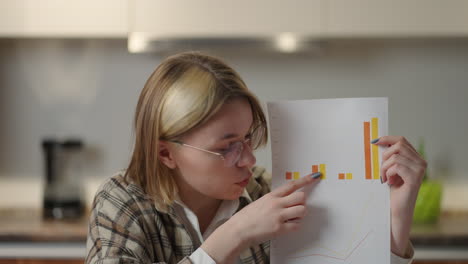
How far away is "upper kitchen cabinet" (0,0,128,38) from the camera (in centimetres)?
236

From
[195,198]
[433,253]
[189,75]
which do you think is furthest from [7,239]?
[433,253]

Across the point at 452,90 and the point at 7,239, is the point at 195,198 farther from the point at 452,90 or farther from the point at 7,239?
the point at 452,90

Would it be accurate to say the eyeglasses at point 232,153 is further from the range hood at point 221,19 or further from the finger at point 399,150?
the range hood at point 221,19

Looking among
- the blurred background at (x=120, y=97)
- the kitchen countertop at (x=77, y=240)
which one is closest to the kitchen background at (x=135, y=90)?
the blurred background at (x=120, y=97)

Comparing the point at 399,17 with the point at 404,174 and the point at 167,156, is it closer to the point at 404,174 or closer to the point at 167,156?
the point at 404,174

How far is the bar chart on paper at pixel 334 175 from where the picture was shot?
1.13 m

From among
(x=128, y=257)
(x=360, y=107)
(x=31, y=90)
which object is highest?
(x=31, y=90)

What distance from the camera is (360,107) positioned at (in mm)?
1118

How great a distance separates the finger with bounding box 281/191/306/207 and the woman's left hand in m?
0.16

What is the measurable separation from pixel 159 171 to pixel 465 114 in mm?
1953

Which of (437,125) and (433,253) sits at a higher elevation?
(437,125)

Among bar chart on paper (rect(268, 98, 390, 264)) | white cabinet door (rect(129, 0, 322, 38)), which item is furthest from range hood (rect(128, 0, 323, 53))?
bar chart on paper (rect(268, 98, 390, 264))

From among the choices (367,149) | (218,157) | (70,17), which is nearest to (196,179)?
(218,157)

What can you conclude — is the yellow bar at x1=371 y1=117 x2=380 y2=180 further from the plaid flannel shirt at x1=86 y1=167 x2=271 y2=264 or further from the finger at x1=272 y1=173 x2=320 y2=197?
the plaid flannel shirt at x1=86 y1=167 x2=271 y2=264
